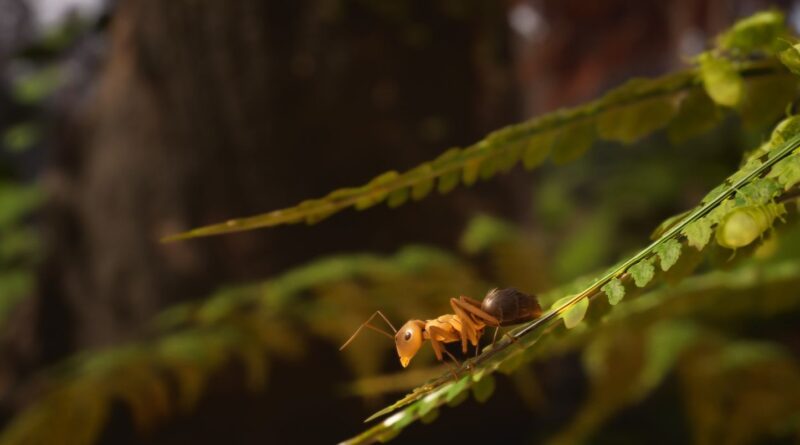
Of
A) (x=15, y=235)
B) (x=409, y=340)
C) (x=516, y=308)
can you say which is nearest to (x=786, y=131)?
(x=516, y=308)

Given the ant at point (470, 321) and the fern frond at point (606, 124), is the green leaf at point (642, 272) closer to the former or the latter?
the ant at point (470, 321)

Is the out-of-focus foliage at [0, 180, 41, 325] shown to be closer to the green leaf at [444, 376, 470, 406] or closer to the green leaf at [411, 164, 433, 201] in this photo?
the green leaf at [411, 164, 433, 201]

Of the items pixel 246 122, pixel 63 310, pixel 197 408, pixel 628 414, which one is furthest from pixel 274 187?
pixel 628 414

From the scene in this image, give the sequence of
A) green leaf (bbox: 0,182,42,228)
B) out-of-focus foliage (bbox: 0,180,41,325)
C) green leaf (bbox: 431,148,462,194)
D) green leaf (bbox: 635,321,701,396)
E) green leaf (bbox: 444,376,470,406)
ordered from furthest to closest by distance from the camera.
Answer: green leaf (bbox: 0,182,42,228)
out-of-focus foliage (bbox: 0,180,41,325)
green leaf (bbox: 635,321,701,396)
green leaf (bbox: 431,148,462,194)
green leaf (bbox: 444,376,470,406)

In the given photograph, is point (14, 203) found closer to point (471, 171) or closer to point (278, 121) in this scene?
point (278, 121)

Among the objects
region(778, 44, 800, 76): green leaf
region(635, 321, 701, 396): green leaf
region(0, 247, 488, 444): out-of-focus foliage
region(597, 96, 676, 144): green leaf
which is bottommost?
region(635, 321, 701, 396): green leaf

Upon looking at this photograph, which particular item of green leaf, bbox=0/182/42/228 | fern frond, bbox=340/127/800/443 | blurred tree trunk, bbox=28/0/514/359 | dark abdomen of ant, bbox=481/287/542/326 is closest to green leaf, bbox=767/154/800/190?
fern frond, bbox=340/127/800/443

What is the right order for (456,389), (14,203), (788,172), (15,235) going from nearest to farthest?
(788,172)
(456,389)
(14,203)
(15,235)
